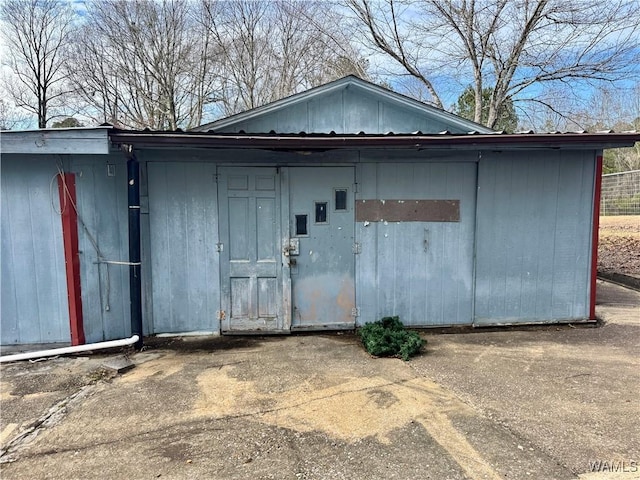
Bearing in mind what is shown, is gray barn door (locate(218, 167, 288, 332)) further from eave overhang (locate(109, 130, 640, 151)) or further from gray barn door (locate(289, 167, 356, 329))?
eave overhang (locate(109, 130, 640, 151))

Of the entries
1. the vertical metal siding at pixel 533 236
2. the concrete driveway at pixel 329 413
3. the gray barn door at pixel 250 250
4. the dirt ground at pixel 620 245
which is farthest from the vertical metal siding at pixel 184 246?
the dirt ground at pixel 620 245

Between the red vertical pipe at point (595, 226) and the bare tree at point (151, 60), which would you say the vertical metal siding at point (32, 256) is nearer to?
the red vertical pipe at point (595, 226)

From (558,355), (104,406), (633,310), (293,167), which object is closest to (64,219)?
(104,406)

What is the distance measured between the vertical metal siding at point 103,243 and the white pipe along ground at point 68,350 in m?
0.32

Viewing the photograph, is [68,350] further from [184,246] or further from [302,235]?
[302,235]

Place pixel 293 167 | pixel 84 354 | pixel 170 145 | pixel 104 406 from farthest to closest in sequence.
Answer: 1. pixel 293 167
2. pixel 84 354
3. pixel 170 145
4. pixel 104 406

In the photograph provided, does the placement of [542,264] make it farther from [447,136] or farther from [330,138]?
[330,138]

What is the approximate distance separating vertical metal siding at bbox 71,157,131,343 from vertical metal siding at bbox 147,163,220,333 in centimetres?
32

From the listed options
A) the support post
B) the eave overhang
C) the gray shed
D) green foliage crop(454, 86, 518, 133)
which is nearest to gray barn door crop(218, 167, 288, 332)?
the gray shed

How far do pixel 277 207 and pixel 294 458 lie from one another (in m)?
2.90

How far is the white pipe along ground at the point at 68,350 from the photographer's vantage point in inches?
156

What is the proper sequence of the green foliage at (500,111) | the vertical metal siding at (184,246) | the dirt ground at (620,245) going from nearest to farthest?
the vertical metal siding at (184,246), the dirt ground at (620,245), the green foliage at (500,111)

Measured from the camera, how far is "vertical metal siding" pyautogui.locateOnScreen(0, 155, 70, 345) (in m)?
4.19

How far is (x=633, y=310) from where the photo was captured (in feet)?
18.5
